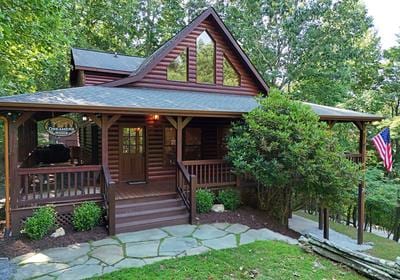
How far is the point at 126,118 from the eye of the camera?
9.66m

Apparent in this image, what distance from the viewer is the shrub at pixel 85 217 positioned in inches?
246

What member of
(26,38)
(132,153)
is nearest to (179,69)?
(132,153)

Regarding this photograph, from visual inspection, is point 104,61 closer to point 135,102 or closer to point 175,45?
point 175,45

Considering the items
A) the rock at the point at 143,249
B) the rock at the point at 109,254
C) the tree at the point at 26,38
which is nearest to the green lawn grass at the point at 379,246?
the rock at the point at 143,249

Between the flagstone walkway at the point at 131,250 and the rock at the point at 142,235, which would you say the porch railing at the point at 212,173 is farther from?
the rock at the point at 142,235

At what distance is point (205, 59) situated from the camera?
36.1 feet

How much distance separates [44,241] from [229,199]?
4.58 metres

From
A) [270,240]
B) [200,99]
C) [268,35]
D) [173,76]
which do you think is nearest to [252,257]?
[270,240]

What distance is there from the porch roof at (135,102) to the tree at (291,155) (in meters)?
0.98

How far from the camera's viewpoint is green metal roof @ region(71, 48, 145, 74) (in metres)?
11.3

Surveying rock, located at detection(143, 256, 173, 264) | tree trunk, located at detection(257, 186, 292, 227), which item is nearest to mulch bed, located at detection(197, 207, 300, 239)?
tree trunk, located at detection(257, 186, 292, 227)

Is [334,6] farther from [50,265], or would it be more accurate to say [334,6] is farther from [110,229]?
[50,265]

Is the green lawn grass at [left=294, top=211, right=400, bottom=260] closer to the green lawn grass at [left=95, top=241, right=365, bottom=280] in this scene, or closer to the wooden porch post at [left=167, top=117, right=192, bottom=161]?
the green lawn grass at [left=95, top=241, right=365, bottom=280]

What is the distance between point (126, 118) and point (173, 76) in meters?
2.33
